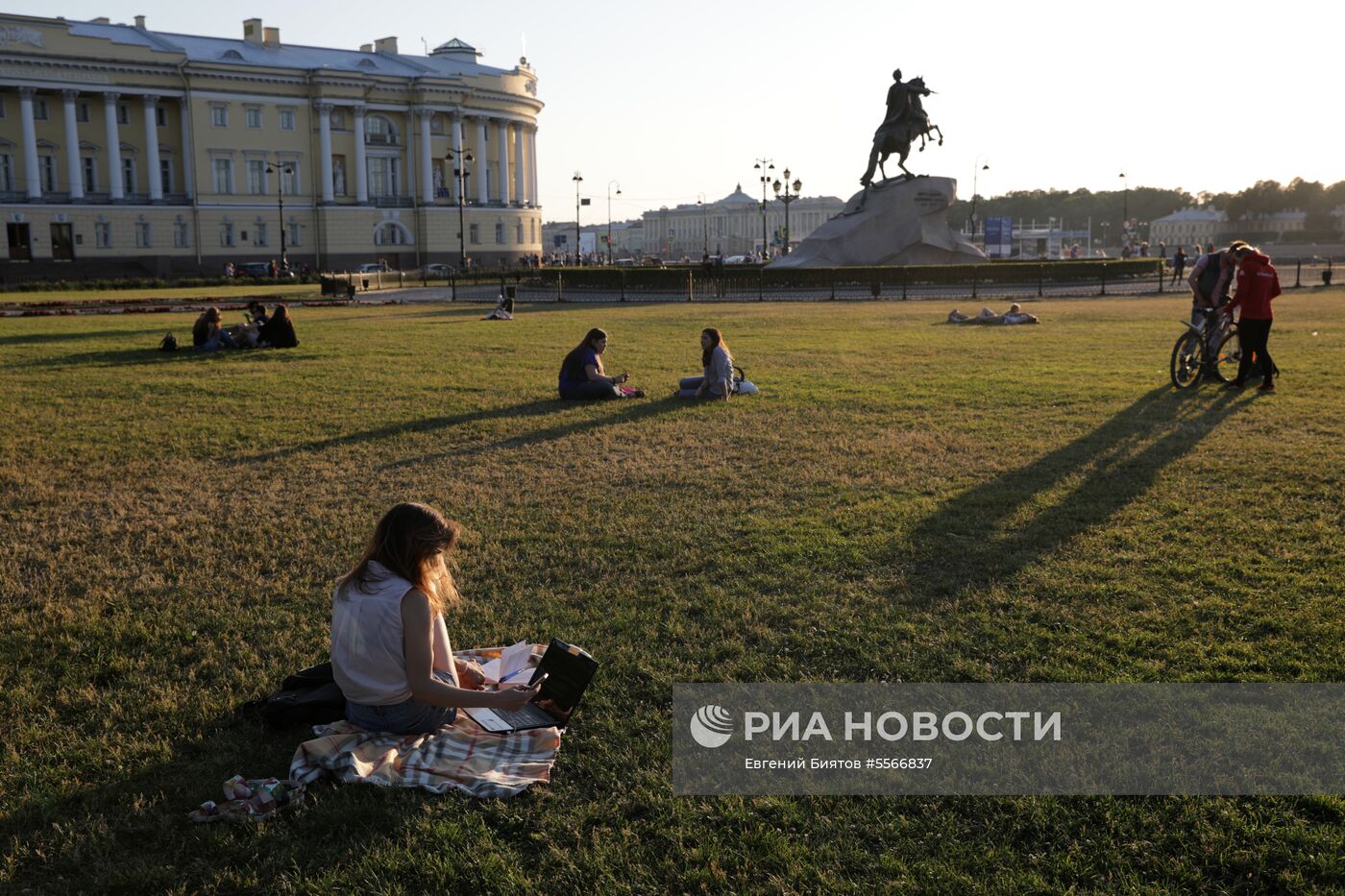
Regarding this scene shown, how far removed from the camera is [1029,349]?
18000mm

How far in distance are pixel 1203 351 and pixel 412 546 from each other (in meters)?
11.7

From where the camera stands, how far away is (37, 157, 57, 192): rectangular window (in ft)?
223

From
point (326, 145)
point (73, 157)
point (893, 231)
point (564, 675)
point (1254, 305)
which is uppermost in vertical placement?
point (326, 145)

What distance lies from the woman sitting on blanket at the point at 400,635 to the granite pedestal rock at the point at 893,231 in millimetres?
36940

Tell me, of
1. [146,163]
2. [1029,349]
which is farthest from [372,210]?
[1029,349]

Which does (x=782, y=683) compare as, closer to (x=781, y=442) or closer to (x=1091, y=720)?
(x=1091, y=720)

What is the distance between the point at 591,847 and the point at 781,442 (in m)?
6.85

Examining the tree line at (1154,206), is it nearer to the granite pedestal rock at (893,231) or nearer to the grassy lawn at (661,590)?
the granite pedestal rock at (893,231)

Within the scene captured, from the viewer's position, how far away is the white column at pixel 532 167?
90.8m

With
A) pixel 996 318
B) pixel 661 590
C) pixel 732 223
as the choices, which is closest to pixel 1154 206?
pixel 732 223

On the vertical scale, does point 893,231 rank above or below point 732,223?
below

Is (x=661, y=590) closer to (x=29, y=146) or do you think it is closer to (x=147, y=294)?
(x=147, y=294)

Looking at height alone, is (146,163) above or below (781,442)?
above

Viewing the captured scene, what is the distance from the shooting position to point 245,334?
18969 mm
